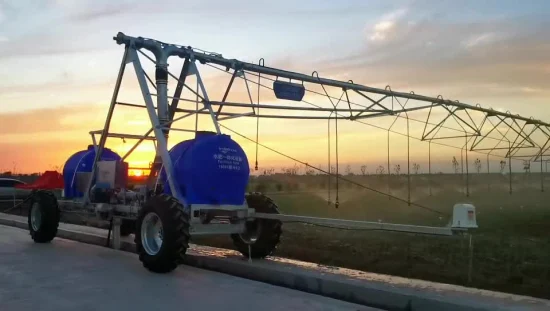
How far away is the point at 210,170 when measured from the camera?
11094mm

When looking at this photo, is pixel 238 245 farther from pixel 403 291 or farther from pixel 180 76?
pixel 403 291

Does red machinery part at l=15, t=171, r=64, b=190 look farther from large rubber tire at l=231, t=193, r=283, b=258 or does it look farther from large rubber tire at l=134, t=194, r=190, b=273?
large rubber tire at l=134, t=194, r=190, b=273

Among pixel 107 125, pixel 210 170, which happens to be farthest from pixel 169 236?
pixel 107 125

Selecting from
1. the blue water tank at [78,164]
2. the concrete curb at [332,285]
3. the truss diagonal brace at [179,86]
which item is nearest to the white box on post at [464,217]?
the concrete curb at [332,285]

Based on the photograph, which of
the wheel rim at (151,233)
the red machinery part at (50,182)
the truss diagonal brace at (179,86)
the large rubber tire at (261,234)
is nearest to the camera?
the wheel rim at (151,233)

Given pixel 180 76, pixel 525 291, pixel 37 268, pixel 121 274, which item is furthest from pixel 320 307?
pixel 180 76

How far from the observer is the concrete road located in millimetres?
7793

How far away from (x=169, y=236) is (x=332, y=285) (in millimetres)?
2872

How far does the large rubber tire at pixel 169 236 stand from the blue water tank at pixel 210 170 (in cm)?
85

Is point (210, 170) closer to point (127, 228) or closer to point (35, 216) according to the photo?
point (127, 228)

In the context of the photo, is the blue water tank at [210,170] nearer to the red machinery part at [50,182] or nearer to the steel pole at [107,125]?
the steel pole at [107,125]

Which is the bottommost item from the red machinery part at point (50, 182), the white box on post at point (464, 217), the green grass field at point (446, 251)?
the green grass field at point (446, 251)

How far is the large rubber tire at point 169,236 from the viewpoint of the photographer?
9.80 metres

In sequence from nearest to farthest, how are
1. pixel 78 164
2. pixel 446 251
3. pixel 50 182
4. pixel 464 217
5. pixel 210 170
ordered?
pixel 464 217 < pixel 210 170 < pixel 446 251 < pixel 78 164 < pixel 50 182
